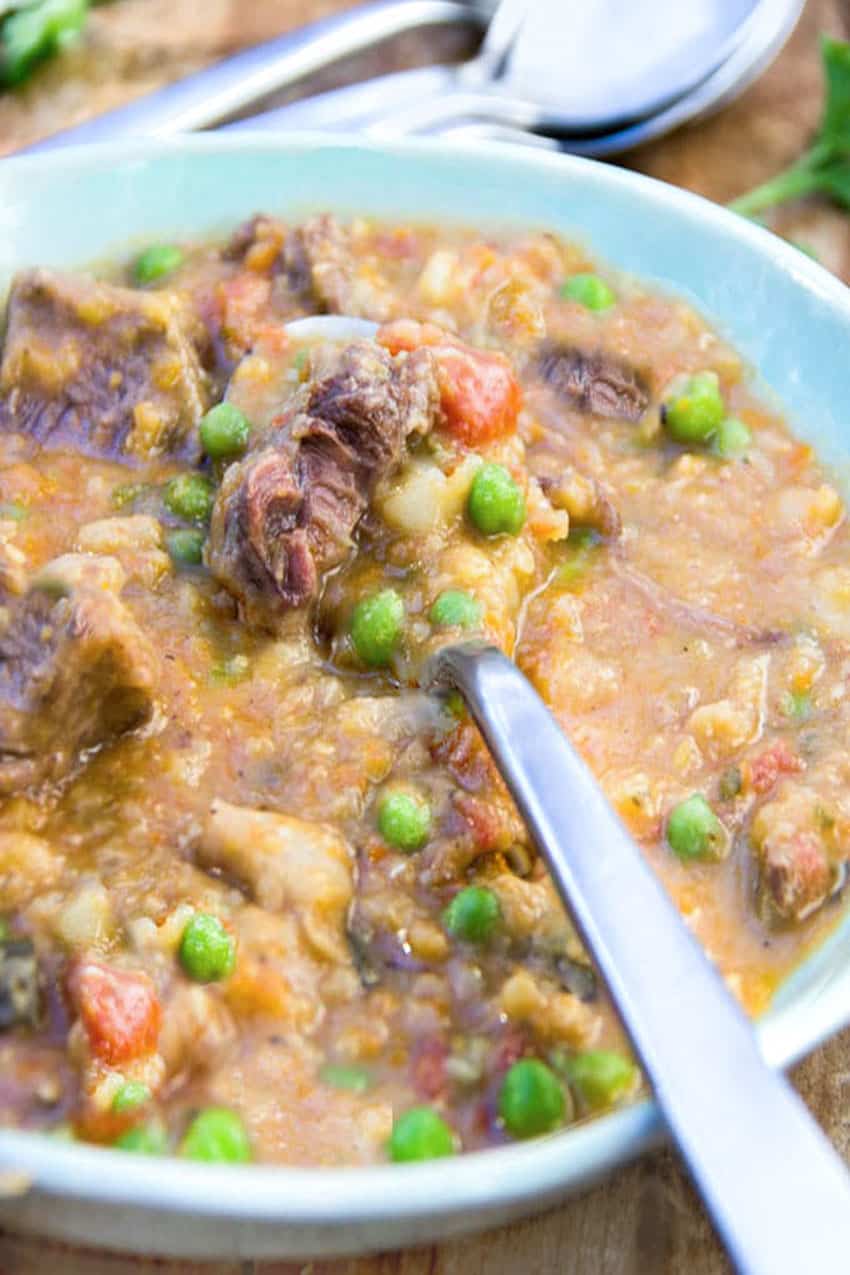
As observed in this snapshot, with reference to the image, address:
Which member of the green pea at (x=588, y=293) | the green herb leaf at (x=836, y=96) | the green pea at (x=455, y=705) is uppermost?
the green herb leaf at (x=836, y=96)

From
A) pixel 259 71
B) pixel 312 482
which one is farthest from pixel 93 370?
pixel 259 71

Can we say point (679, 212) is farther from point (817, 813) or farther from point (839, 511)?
point (817, 813)

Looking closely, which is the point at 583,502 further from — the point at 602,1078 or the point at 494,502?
the point at 602,1078

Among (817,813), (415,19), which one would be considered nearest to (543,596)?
(817,813)

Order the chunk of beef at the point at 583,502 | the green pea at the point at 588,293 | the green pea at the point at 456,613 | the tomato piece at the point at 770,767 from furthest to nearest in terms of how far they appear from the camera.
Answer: the green pea at the point at 588,293 → the chunk of beef at the point at 583,502 → the green pea at the point at 456,613 → the tomato piece at the point at 770,767

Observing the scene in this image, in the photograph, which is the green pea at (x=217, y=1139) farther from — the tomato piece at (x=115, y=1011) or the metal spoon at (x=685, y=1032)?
the metal spoon at (x=685, y=1032)

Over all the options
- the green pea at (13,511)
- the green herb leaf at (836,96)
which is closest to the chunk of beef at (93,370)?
the green pea at (13,511)

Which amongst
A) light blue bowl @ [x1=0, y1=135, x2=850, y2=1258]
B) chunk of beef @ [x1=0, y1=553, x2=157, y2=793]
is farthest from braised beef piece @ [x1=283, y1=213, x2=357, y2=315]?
chunk of beef @ [x1=0, y1=553, x2=157, y2=793]
